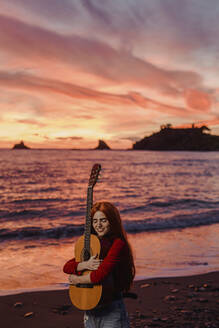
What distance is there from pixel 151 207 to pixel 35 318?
1495 cm

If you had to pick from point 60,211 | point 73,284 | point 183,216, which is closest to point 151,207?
point 183,216

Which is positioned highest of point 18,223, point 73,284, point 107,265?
point 107,265

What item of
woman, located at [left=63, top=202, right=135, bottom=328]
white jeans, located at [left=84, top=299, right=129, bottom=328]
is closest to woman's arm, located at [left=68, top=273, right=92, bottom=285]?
woman, located at [left=63, top=202, right=135, bottom=328]

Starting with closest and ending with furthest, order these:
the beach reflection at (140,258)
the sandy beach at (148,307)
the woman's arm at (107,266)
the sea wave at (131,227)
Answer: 1. the woman's arm at (107,266)
2. the sandy beach at (148,307)
3. the beach reflection at (140,258)
4. the sea wave at (131,227)

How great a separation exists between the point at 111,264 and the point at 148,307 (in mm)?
3157

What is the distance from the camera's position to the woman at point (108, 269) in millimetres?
2660

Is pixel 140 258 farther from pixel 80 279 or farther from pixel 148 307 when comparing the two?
pixel 80 279

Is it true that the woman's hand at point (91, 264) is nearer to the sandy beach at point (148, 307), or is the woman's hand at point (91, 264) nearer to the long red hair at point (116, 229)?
the long red hair at point (116, 229)

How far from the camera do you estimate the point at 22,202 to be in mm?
21438

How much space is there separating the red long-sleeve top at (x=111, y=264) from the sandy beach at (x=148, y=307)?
2.27 m

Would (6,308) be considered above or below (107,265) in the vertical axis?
below

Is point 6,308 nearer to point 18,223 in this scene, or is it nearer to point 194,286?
point 194,286

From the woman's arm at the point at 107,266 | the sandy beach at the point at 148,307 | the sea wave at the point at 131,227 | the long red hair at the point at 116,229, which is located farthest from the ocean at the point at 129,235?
the woman's arm at the point at 107,266

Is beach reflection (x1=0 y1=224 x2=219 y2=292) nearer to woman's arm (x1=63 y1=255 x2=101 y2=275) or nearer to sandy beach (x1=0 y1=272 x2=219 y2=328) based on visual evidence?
sandy beach (x1=0 y1=272 x2=219 y2=328)
